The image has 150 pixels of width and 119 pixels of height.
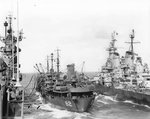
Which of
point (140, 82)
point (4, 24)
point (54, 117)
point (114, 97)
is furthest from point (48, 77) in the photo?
point (4, 24)

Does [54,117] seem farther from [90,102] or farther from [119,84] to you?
[119,84]

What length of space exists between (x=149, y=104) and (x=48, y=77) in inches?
1108

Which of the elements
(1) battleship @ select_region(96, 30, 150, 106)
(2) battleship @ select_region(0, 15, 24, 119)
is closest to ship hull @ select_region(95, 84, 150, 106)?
(1) battleship @ select_region(96, 30, 150, 106)

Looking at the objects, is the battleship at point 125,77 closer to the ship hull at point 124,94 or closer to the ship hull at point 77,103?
the ship hull at point 124,94

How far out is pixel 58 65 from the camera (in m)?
60.1

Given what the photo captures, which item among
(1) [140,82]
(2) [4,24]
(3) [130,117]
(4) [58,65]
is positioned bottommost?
(3) [130,117]

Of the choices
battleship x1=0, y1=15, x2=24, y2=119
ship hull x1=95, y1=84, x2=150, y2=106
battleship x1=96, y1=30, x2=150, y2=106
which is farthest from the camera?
battleship x1=96, y1=30, x2=150, y2=106

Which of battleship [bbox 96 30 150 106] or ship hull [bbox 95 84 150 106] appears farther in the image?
battleship [bbox 96 30 150 106]

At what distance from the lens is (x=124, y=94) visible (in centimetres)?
5256

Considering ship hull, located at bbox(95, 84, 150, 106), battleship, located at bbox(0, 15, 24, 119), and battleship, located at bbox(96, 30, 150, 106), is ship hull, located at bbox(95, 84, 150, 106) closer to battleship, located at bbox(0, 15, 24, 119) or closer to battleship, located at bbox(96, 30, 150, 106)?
battleship, located at bbox(96, 30, 150, 106)

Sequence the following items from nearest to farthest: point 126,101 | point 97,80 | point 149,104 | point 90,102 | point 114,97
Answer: point 90,102
point 149,104
point 126,101
point 114,97
point 97,80

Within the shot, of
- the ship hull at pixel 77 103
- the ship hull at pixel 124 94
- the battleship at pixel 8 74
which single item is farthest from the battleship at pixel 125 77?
the battleship at pixel 8 74

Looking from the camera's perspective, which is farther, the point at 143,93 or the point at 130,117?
the point at 143,93

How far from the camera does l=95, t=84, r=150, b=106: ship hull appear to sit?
45.0 meters
